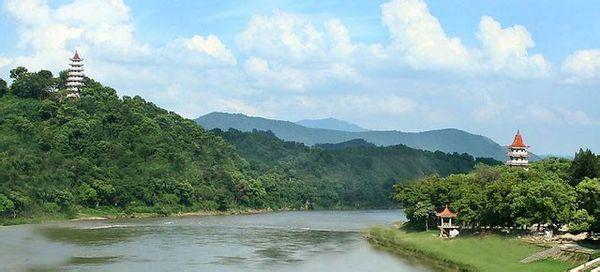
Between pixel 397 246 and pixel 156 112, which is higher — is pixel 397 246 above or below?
below

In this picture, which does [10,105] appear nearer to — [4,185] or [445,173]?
[4,185]

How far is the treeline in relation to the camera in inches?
1710

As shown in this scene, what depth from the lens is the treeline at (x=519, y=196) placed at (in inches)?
1710

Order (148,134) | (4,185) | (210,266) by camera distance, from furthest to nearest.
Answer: (148,134), (4,185), (210,266)

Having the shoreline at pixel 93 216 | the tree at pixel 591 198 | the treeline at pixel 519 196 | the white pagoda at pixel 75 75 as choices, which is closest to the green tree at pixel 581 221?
the treeline at pixel 519 196

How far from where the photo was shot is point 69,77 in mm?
100688

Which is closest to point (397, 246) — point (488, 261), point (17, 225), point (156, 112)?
point (488, 261)

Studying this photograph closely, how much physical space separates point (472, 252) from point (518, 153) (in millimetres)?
26901

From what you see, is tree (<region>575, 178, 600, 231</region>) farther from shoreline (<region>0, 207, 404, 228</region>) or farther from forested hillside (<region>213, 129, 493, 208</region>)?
forested hillside (<region>213, 129, 493, 208</region>)

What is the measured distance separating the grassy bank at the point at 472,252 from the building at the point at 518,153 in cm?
1709

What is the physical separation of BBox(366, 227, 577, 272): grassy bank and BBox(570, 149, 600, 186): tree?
8.92 meters

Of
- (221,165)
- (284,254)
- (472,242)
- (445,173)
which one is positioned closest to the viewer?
(472,242)

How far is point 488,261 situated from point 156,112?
77947 mm

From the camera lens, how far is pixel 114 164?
8919 cm
